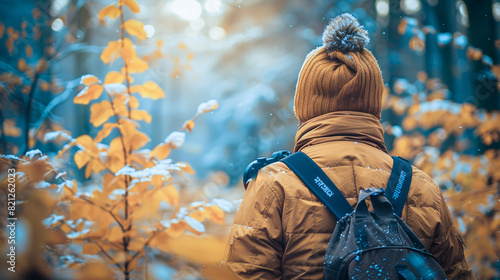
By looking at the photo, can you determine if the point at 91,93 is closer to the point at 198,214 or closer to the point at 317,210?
the point at 198,214

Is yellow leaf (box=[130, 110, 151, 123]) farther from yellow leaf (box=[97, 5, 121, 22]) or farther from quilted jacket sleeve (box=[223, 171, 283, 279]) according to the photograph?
quilted jacket sleeve (box=[223, 171, 283, 279])

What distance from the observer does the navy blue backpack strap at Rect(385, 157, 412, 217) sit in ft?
4.91

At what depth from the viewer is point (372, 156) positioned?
159 centimetres

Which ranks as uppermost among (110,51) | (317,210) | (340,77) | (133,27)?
(133,27)

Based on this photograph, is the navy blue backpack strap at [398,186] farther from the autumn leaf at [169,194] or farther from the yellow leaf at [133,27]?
the yellow leaf at [133,27]

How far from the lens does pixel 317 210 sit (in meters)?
1.45

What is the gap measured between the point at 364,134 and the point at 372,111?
166mm

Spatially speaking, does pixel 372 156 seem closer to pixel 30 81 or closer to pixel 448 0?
pixel 30 81

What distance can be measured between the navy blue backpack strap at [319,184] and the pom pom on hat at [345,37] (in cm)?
60

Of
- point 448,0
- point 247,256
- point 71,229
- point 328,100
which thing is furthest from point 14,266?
point 448,0

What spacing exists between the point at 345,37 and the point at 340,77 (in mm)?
237

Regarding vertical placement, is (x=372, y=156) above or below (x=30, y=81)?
below

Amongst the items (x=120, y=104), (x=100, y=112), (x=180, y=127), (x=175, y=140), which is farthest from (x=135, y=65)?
(x=180, y=127)

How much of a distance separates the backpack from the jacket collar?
0.25 m
